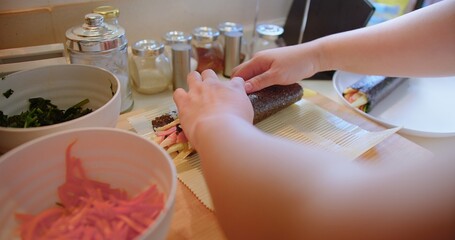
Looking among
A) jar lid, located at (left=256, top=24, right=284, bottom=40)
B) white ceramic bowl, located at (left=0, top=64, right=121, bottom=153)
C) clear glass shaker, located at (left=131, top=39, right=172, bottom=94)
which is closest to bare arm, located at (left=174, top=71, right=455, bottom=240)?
white ceramic bowl, located at (left=0, top=64, right=121, bottom=153)

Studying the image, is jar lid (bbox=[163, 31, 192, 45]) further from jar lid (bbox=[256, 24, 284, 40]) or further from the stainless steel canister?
jar lid (bbox=[256, 24, 284, 40])

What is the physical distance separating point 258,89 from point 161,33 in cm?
34

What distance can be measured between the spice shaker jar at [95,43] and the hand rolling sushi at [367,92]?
1.77 feet

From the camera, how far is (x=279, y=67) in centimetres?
70

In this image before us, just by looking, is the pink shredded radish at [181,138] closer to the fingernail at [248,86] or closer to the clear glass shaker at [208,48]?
the fingernail at [248,86]

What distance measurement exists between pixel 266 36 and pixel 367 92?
0.29m

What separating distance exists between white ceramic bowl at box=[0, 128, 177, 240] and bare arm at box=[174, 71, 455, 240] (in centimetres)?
7

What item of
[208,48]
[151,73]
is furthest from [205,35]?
[151,73]

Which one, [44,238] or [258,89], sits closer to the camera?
Answer: [44,238]

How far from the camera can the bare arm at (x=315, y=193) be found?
1.06 ft

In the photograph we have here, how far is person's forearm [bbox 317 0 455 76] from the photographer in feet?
1.98

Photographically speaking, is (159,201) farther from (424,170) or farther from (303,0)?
(303,0)

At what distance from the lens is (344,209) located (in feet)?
1.10

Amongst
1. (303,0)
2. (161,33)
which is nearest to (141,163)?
(161,33)
